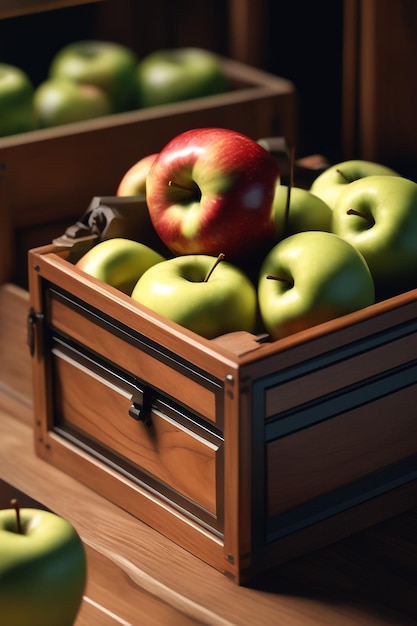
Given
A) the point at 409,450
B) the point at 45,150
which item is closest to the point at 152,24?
the point at 45,150

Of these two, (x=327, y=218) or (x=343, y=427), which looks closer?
(x=343, y=427)

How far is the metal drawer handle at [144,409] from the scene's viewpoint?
1.17 metres

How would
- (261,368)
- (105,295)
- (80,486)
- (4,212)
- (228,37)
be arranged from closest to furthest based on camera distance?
(261,368) < (105,295) < (80,486) < (4,212) < (228,37)

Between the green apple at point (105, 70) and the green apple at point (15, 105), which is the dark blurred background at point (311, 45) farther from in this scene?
the green apple at point (15, 105)

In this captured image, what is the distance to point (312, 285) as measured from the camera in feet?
3.66

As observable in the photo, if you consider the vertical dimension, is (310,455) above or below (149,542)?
above

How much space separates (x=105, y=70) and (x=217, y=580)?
0.87 m

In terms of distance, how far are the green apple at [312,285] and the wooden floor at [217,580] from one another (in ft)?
0.71

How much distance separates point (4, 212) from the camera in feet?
5.03

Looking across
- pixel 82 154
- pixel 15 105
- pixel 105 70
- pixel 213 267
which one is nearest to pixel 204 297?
pixel 213 267

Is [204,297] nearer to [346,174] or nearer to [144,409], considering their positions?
[144,409]

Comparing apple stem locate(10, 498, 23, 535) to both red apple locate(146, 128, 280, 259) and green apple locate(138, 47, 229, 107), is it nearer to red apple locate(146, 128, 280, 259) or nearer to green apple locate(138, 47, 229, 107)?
red apple locate(146, 128, 280, 259)

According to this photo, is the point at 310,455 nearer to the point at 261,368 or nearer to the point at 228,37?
the point at 261,368

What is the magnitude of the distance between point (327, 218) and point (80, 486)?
364mm
